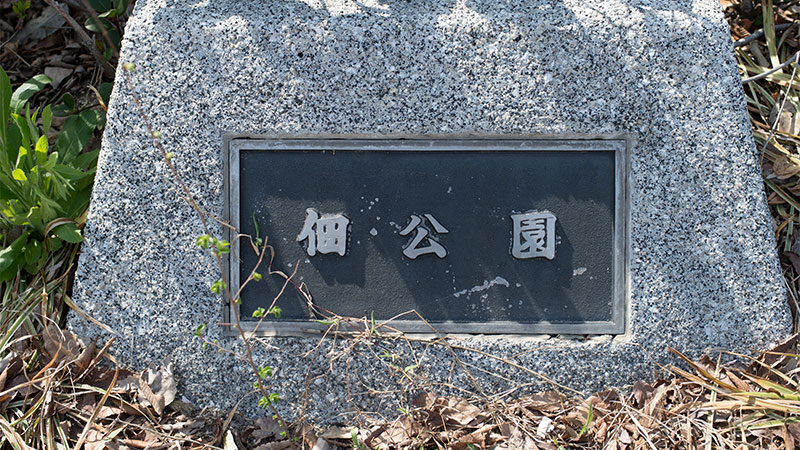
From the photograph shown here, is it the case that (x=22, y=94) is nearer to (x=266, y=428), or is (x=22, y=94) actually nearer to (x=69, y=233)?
(x=69, y=233)

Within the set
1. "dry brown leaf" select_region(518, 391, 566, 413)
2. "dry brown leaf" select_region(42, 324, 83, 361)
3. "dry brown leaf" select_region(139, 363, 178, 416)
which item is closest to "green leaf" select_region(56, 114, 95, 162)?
"dry brown leaf" select_region(42, 324, 83, 361)

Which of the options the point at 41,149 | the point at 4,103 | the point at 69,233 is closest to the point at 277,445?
the point at 69,233

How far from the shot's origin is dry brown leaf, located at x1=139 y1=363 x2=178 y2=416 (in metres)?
1.77

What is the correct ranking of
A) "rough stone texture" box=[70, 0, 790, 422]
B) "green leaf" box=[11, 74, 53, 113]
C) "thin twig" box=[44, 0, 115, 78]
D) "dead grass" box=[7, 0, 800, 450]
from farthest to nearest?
1. "thin twig" box=[44, 0, 115, 78]
2. "green leaf" box=[11, 74, 53, 113]
3. "rough stone texture" box=[70, 0, 790, 422]
4. "dead grass" box=[7, 0, 800, 450]

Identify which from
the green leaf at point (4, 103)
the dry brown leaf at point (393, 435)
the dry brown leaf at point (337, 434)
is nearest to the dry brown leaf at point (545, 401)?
the dry brown leaf at point (393, 435)

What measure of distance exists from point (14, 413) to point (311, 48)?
4.75ft

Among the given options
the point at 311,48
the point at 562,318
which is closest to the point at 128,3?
the point at 311,48

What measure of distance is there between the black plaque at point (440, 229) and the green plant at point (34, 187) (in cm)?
54

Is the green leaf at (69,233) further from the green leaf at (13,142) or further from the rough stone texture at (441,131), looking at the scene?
the green leaf at (13,142)

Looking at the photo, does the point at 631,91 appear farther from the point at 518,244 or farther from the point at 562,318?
A: the point at 562,318

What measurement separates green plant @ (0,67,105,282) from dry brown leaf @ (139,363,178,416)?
→ 48 cm

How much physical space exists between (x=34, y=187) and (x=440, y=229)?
4.16 feet

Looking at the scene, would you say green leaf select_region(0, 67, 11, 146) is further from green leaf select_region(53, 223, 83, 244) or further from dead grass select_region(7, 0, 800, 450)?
dead grass select_region(7, 0, 800, 450)

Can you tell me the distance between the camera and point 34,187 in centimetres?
179
